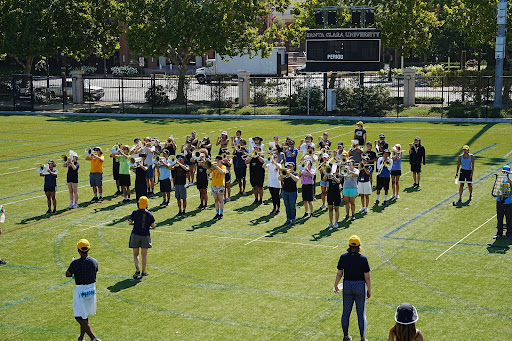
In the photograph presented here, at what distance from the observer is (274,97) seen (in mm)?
51781

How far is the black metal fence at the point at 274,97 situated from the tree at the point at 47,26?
2.34m

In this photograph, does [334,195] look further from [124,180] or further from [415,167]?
[124,180]

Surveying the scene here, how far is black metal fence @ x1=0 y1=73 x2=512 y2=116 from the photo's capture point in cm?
4619

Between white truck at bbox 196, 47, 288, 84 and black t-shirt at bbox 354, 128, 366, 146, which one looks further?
white truck at bbox 196, 47, 288, 84

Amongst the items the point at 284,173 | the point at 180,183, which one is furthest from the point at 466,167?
the point at 180,183

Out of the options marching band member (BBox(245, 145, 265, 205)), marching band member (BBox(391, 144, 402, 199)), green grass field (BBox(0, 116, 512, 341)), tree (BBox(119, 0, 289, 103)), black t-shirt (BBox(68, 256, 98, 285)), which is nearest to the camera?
black t-shirt (BBox(68, 256, 98, 285))

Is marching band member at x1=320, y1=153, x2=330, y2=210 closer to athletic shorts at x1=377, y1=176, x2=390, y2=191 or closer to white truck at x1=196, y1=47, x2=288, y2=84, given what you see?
athletic shorts at x1=377, y1=176, x2=390, y2=191

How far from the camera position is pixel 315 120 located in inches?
1756

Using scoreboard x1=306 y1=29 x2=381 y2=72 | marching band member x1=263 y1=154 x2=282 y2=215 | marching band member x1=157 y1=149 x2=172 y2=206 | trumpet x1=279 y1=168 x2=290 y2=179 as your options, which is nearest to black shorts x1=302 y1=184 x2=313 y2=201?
marching band member x1=263 y1=154 x2=282 y2=215

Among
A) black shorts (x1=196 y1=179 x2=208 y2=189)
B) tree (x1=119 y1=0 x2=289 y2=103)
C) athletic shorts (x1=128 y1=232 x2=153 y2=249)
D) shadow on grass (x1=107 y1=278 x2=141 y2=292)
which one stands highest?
tree (x1=119 y1=0 x2=289 y2=103)

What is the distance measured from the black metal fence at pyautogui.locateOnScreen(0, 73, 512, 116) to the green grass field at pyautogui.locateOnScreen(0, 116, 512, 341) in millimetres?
21450

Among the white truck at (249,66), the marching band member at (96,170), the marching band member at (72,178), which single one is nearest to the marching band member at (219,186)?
the marching band member at (96,170)

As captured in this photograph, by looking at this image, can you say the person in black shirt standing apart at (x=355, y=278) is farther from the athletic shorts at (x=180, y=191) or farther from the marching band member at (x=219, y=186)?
the athletic shorts at (x=180, y=191)

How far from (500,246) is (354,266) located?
273 inches
